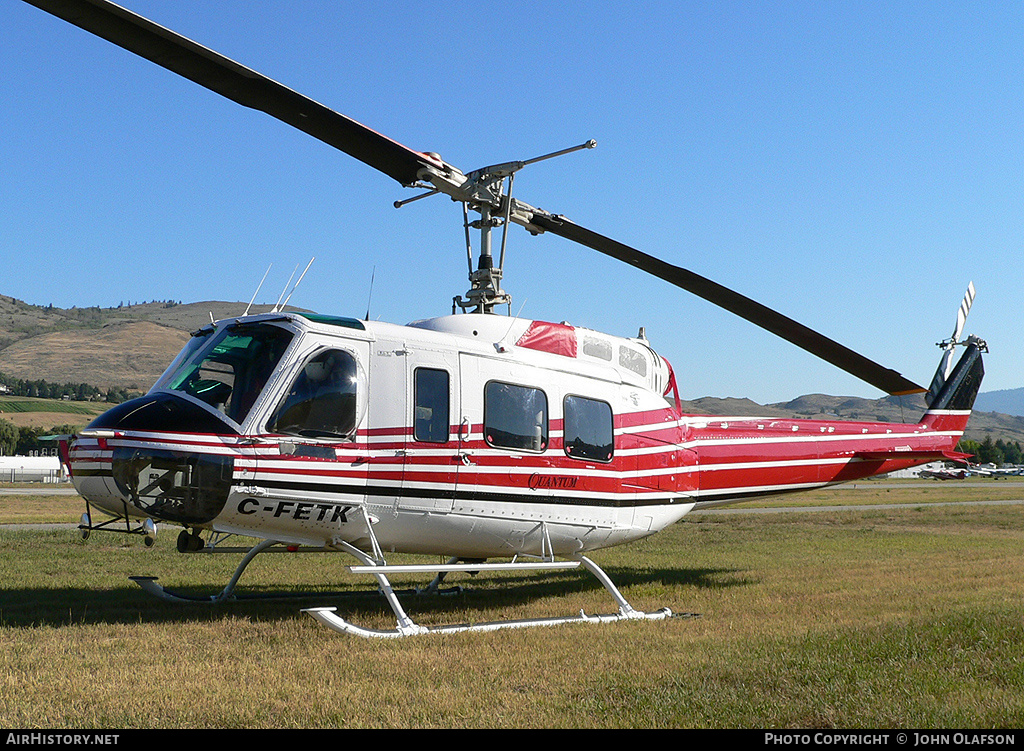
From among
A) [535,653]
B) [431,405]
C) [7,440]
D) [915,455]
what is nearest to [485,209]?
[431,405]

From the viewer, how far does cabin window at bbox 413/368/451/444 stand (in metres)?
9.34

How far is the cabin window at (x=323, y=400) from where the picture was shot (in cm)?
855

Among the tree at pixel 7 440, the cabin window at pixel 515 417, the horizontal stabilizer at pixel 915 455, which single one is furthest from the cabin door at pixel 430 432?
the tree at pixel 7 440

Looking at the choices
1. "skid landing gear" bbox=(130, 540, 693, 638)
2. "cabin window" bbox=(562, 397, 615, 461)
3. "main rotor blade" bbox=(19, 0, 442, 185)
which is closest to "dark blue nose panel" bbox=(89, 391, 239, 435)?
"skid landing gear" bbox=(130, 540, 693, 638)

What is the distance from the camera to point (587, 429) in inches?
421

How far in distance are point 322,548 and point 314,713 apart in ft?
13.1

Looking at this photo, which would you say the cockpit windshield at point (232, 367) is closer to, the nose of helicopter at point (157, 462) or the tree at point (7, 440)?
the nose of helicopter at point (157, 462)

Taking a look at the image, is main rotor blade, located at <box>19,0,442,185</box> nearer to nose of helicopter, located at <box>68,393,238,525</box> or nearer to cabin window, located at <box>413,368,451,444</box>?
cabin window, located at <box>413,368,451,444</box>

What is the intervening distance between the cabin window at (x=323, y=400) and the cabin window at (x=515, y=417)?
1612mm

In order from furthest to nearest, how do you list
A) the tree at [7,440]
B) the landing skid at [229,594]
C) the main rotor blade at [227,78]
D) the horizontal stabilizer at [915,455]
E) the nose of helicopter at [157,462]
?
the tree at [7,440] → the horizontal stabilizer at [915,455] → the landing skid at [229,594] → the nose of helicopter at [157,462] → the main rotor blade at [227,78]

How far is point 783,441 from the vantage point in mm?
13430

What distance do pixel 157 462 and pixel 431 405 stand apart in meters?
2.85

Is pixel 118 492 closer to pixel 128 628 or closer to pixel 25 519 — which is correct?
pixel 128 628
